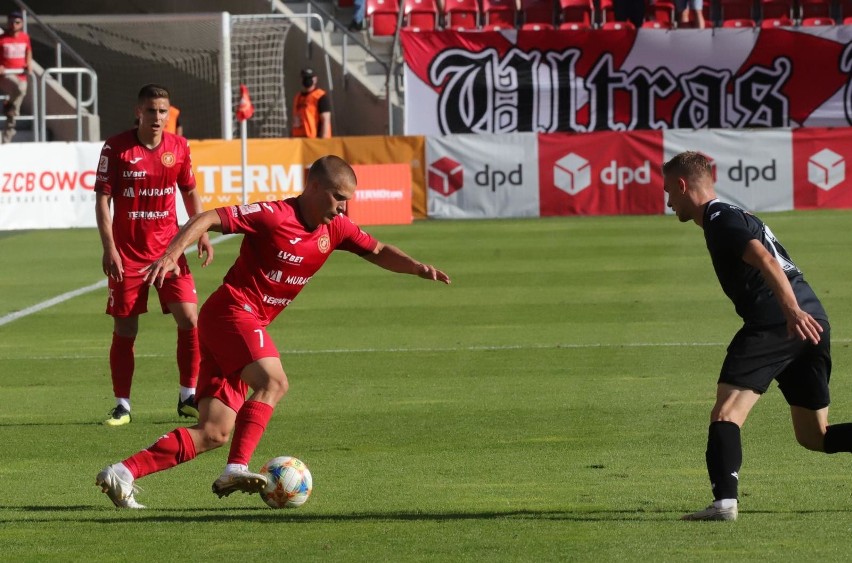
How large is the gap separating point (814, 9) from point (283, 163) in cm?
1376

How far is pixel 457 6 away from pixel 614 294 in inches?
727

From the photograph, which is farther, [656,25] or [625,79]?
[656,25]

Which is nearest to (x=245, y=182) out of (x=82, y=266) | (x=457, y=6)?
(x=82, y=266)

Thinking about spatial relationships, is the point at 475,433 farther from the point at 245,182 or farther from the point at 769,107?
the point at 769,107

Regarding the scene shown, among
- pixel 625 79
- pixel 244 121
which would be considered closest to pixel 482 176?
pixel 244 121

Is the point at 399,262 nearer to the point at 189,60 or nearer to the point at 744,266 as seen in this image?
the point at 744,266

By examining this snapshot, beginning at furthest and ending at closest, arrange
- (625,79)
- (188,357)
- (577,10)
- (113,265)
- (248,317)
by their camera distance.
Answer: (577,10) < (625,79) < (188,357) < (113,265) < (248,317)

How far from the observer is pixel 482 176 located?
27562mm

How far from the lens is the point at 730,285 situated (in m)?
6.58

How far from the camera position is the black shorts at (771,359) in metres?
6.43

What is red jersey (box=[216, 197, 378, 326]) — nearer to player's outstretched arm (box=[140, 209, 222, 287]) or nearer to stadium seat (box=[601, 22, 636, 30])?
A: player's outstretched arm (box=[140, 209, 222, 287])

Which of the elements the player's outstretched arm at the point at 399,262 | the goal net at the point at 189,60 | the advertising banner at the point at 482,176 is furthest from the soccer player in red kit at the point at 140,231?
the goal net at the point at 189,60

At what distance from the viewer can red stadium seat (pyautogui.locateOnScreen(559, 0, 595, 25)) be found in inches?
1300

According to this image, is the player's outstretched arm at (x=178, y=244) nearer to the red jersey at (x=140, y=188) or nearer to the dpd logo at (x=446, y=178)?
the red jersey at (x=140, y=188)
